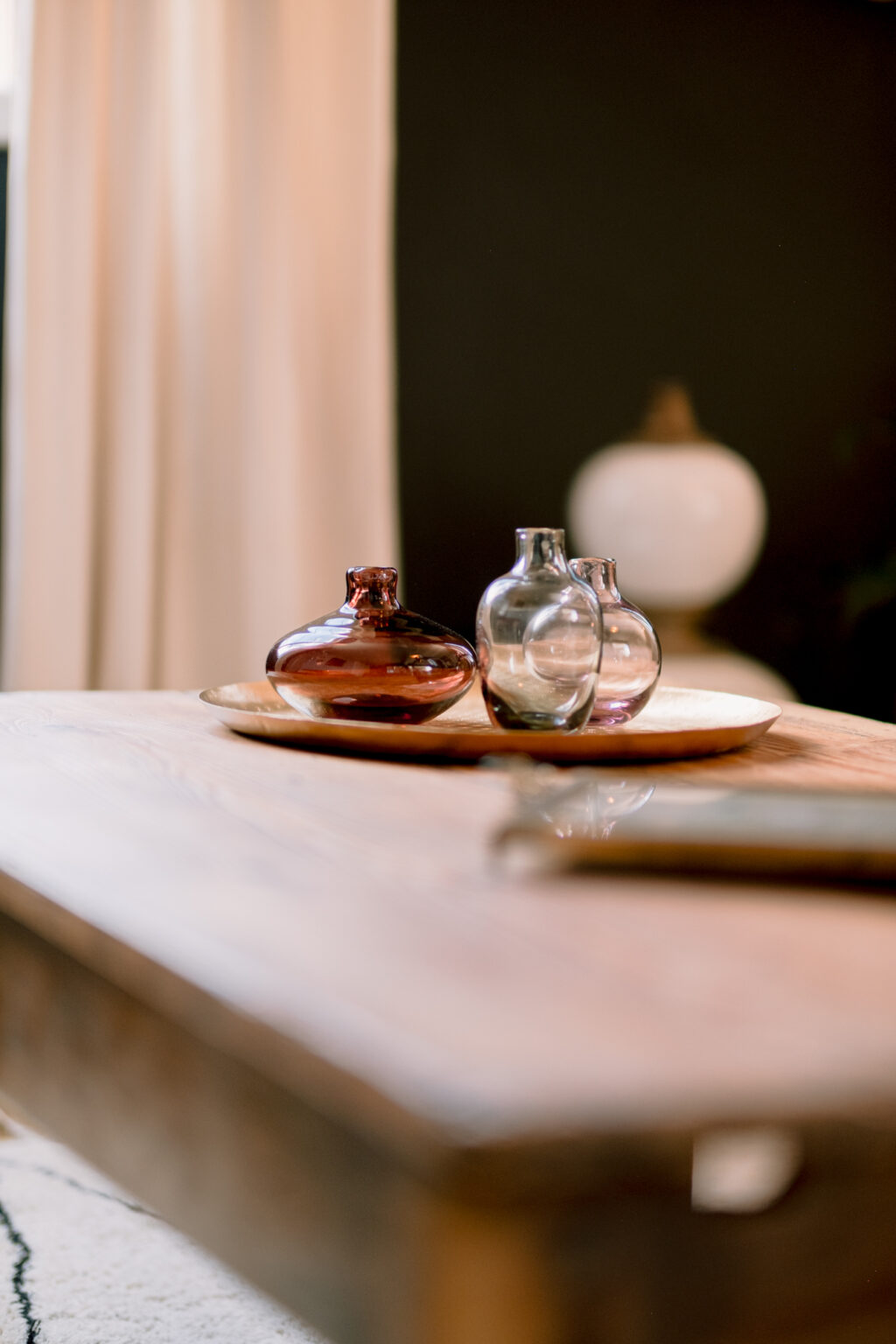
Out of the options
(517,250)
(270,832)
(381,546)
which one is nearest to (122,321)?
(381,546)

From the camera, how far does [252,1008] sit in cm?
47

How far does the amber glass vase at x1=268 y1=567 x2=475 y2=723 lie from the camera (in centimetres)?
113

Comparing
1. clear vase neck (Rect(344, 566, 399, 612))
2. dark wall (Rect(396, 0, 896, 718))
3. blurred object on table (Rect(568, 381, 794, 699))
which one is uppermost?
dark wall (Rect(396, 0, 896, 718))

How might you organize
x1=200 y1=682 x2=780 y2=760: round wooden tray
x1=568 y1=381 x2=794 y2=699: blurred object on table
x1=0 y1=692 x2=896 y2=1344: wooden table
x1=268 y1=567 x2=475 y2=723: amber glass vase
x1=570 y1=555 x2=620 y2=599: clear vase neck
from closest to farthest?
x1=0 y1=692 x2=896 y2=1344: wooden table → x1=200 y1=682 x2=780 y2=760: round wooden tray → x1=268 y1=567 x2=475 y2=723: amber glass vase → x1=570 y1=555 x2=620 y2=599: clear vase neck → x1=568 y1=381 x2=794 y2=699: blurred object on table

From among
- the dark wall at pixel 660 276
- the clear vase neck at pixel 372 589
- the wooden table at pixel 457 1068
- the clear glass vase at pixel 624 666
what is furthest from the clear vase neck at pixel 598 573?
the dark wall at pixel 660 276

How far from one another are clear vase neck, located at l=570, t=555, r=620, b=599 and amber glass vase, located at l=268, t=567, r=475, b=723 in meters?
0.14

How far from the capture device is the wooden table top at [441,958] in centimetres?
40

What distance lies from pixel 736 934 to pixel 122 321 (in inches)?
73.2

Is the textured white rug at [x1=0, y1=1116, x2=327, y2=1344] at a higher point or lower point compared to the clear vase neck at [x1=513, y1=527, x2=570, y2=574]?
lower

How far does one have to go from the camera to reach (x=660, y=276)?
2887 millimetres

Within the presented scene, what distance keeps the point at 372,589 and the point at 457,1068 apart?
83cm

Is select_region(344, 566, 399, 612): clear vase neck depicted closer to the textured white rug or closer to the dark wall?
the textured white rug

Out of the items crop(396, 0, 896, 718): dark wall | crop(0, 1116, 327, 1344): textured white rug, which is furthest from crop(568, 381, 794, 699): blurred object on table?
crop(0, 1116, 327, 1344): textured white rug

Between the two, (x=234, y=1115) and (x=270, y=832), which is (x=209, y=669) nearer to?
(x=270, y=832)
